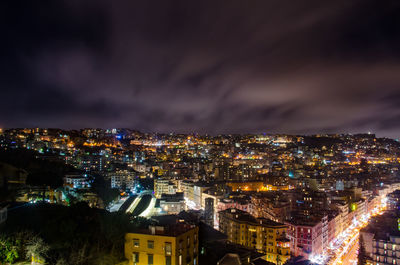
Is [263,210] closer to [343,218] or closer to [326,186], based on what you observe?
[343,218]

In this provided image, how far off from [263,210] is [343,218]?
5.92 m

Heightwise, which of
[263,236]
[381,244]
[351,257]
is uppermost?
[263,236]

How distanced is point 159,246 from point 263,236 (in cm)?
814

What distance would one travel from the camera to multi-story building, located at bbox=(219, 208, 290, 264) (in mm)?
14195

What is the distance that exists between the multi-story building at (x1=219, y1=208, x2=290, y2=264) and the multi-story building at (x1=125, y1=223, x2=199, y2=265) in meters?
6.90

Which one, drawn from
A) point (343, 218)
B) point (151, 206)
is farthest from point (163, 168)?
point (343, 218)

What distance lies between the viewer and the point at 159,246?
→ 24.9ft

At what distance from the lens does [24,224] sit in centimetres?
945

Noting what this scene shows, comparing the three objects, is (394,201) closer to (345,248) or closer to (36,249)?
(345,248)

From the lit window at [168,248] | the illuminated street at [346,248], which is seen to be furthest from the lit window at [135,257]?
the illuminated street at [346,248]

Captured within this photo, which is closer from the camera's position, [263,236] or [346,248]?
[263,236]

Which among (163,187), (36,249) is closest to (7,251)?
(36,249)

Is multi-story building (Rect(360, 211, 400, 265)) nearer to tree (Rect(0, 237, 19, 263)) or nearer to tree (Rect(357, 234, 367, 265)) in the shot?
tree (Rect(357, 234, 367, 265))

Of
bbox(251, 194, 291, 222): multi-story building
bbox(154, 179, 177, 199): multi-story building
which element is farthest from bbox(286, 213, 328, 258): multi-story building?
bbox(154, 179, 177, 199): multi-story building
